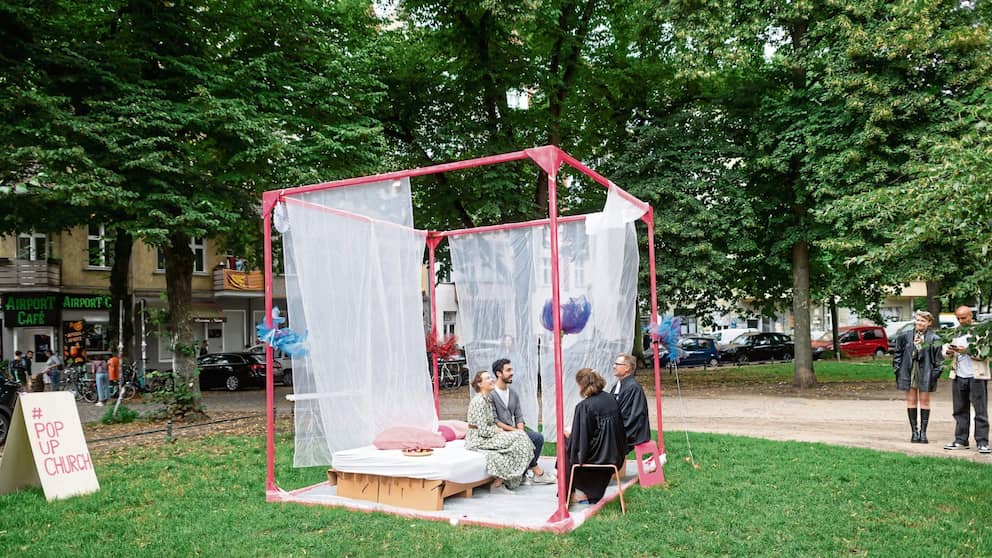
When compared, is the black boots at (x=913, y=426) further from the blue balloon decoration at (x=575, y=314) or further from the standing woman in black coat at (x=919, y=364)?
the blue balloon decoration at (x=575, y=314)

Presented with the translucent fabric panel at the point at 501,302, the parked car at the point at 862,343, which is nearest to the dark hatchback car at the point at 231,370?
the translucent fabric panel at the point at 501,302

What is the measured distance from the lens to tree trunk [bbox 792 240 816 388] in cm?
1920

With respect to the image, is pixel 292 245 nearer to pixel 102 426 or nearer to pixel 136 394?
pixel 102 426

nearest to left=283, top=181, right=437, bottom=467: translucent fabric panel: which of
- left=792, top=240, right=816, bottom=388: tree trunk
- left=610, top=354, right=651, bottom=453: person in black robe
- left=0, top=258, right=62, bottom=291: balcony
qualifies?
left=610, top=354, right=651, bottom=453: person in black robe

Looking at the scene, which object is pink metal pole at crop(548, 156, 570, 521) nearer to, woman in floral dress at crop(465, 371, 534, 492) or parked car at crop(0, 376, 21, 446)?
woman in floral dress at crop(465, 371, 534, 492)

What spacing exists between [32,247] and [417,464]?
25.4 meters

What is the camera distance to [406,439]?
7.69 meters

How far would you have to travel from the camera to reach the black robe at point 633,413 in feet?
26.0

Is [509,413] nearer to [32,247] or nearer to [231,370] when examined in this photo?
[231,370]

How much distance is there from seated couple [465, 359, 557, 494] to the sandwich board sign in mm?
4144

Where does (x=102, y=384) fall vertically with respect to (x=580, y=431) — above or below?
below

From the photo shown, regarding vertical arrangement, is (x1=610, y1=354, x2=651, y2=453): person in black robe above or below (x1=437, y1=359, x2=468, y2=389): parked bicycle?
above

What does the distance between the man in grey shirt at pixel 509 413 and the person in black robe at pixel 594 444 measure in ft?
3.88

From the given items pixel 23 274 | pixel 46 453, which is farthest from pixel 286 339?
pixel 23 274
